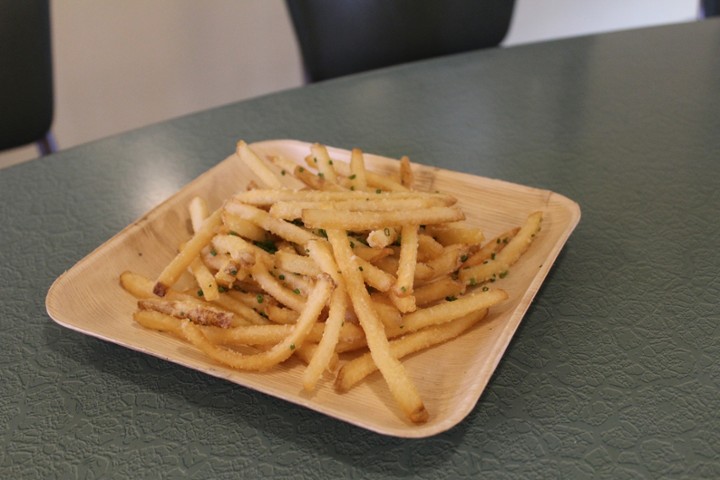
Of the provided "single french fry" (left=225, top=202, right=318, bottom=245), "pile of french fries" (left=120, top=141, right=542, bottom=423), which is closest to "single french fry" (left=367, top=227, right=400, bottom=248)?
"pile of french fries" (left=120, top=141, right=542, bottom=423)

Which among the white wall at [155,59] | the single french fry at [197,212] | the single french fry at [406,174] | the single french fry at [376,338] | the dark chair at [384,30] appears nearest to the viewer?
the single french fry at [376,338]

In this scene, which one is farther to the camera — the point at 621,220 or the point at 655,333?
the point at 621,220

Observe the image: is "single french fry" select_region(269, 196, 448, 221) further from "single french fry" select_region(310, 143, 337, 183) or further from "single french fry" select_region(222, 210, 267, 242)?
"single french fry" select_region(310, 143, 337, 183)

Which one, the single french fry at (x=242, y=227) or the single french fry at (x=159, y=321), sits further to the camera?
the single french fry at (x=242, y=227)

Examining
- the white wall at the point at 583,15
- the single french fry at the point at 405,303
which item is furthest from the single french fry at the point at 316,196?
the white wall at the point at 583,15

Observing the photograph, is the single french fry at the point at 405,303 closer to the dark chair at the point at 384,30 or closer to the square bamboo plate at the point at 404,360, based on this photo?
the square bamboo plate at the point at 404,360

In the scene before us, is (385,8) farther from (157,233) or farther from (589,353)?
(589,353)

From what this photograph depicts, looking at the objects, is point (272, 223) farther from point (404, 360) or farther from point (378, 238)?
point (404, 360)

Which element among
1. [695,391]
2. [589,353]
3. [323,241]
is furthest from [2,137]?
[695,391]
